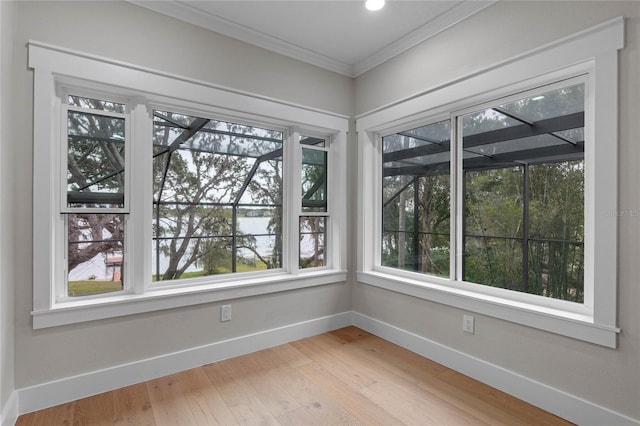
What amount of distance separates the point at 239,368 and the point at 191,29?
2612 mm

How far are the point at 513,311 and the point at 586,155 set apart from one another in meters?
1.04

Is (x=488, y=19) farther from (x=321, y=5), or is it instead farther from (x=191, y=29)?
(x=191, y=29)

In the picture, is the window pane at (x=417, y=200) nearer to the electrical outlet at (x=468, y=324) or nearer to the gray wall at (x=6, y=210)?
the electrical outlet at (x=468, y=324)

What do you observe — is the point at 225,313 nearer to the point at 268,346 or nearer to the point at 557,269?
the point at 268,346

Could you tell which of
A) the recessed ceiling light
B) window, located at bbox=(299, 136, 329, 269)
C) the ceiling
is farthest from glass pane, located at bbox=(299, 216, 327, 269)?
the recessed ceiling light

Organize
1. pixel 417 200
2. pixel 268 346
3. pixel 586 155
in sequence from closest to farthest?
pixel 586 155 < pixel 268 346 < pixel 417 200

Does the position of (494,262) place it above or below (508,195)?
below

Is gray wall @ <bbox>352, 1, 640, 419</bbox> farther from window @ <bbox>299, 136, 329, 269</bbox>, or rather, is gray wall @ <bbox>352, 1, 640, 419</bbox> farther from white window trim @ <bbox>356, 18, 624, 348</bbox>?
window @ <bbox>299, 136, 329, 269</bbox>

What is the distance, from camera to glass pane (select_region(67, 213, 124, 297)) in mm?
2150

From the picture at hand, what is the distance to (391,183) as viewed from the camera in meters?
3.19

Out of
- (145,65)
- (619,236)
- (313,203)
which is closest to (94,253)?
(145,65)

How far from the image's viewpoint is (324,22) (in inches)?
101

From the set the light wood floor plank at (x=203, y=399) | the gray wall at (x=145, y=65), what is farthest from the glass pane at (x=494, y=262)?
the light wood floor plank at (x=203, y=399)

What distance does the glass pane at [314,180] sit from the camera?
10.5ft
